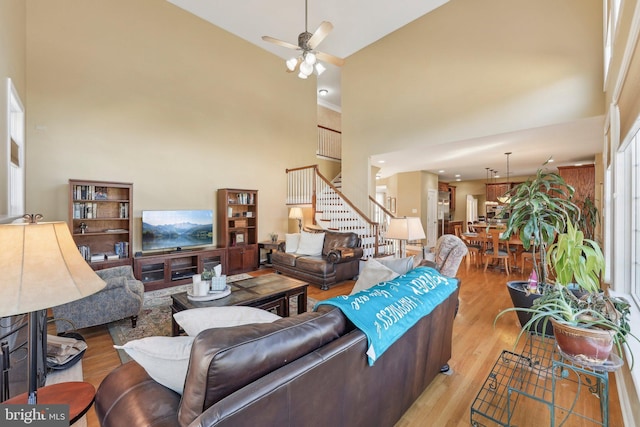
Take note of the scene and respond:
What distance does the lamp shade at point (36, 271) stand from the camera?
2.91 feet

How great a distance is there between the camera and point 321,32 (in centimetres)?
327

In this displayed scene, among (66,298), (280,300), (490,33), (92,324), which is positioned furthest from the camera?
(490,33)

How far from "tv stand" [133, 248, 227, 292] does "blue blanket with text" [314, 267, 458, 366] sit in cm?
414

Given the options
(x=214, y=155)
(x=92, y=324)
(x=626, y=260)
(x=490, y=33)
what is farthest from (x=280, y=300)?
(x=490, y=33)

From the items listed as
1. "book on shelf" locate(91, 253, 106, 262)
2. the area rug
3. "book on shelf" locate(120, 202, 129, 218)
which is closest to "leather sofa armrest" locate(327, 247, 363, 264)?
the area rug

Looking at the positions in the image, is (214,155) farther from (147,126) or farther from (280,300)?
(280,300)

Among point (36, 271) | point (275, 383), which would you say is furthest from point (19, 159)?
point (275, 383)

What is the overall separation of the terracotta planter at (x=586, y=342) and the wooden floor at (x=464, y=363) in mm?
848

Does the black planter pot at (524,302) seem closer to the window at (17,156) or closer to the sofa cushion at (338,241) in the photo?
the sofa cushion at (338,241)

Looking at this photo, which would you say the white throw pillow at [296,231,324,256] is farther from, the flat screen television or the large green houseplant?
the large green houseplant

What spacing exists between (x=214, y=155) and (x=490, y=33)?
5501mm

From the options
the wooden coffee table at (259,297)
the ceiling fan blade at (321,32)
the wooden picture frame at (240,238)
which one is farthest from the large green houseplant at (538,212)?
the wooden picture frame at (240,238)

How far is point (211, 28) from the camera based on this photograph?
569cm

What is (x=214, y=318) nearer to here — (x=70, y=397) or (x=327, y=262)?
(x=70, y=397)
